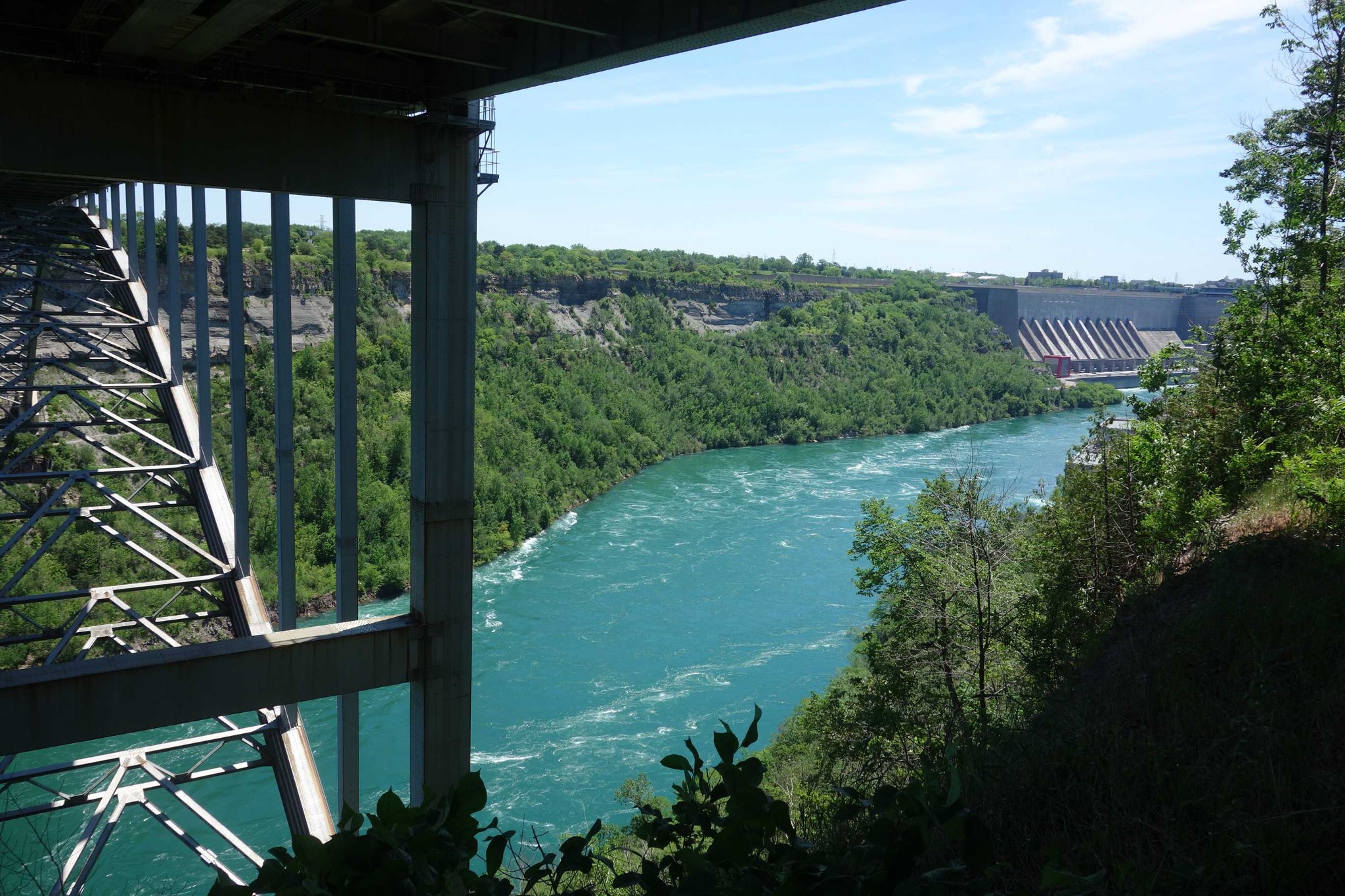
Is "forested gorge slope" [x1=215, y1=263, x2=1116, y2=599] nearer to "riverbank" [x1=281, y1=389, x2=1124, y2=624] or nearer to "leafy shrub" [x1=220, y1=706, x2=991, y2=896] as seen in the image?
"riverbank" [x1=281, y1=389, x2=1124, y2=624]

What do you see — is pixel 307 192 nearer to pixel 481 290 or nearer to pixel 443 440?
pixel 443 440

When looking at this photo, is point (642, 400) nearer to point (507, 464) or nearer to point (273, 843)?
point (507, 464)

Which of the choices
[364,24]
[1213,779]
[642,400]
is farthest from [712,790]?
[642,400]

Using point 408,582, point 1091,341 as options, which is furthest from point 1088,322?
point 408,582

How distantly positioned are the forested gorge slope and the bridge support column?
12596 millimetres

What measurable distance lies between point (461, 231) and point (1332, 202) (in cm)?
613

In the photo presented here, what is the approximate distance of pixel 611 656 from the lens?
51.4ft

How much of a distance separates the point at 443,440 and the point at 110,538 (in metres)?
9.46

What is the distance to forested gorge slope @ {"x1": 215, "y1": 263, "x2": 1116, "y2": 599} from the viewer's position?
67.3 feet

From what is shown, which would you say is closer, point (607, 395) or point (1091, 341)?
point (607, 395)

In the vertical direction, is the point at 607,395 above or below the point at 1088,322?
below

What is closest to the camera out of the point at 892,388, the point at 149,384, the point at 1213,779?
the point at 1213,779

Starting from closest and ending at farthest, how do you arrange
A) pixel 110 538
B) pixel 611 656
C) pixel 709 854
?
pixel 709 854, pixel 110 538, pixel 611 656

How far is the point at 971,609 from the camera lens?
8430 millimetres
